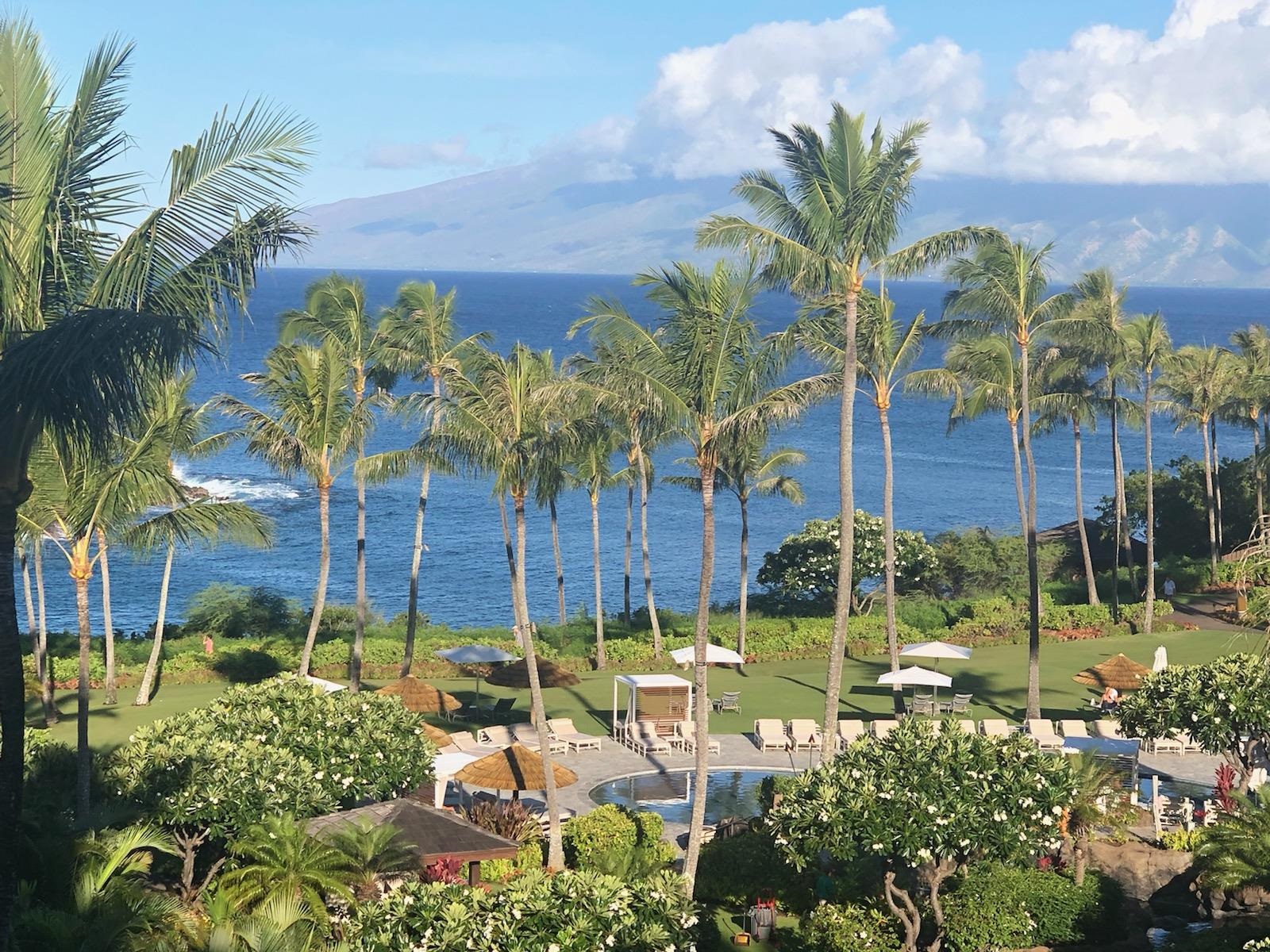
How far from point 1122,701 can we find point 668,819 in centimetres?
756

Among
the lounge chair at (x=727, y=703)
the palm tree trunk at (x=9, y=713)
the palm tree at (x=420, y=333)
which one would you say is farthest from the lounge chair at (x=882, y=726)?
the palm tree trunk at (x=9, y=713)

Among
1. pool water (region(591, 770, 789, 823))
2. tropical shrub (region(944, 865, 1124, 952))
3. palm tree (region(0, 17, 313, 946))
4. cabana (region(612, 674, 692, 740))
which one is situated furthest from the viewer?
cabana (region(612, 674, 692, 740))

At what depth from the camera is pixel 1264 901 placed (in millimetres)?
16203

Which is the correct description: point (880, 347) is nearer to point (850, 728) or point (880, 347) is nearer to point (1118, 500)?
point (850, 728)

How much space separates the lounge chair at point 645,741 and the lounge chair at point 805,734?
8.09 feet

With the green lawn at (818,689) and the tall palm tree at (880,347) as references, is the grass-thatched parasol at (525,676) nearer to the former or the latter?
the green lawn at (818,689)

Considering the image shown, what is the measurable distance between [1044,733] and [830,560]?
14717mm

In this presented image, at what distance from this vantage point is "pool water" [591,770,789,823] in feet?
72.2

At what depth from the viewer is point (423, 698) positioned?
26547mm

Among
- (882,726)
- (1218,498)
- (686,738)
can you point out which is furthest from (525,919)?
(1218,498)

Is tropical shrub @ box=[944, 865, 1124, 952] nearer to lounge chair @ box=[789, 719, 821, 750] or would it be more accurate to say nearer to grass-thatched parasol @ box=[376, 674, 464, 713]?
lounge chair @ box=[789, 719, 821, 750]

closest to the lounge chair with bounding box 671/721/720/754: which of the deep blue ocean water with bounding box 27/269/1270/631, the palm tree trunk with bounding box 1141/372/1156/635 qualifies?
the palm tree trunk with bounding box 1141/372/1156/635

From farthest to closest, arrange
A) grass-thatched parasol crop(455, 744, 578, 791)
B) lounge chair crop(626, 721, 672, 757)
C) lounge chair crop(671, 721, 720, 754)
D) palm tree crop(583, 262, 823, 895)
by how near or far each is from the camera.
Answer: lounge chair crop(671, 721, 720, 754) < lounge chair crop(626, 721, 672, 757) < grass-thatched parasol crop(455, 744, 578, 791) < palm tree crop(583, 262, 823, 895)

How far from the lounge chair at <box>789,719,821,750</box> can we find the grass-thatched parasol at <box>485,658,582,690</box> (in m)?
6.79
